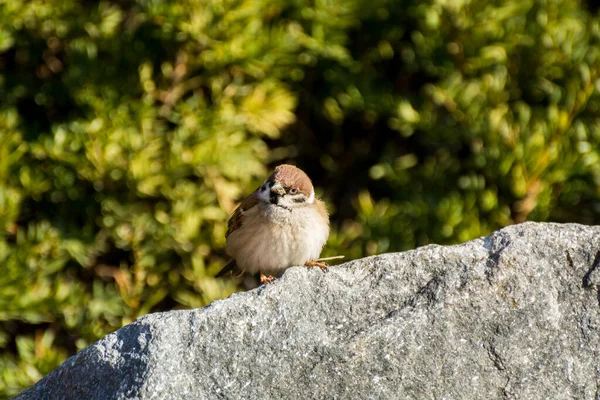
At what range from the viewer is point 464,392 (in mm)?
2846

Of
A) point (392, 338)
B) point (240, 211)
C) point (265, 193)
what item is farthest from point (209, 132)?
point (392, 338)

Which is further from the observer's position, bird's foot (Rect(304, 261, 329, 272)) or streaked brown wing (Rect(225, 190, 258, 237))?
streaked brown wing (Rect(225, 190, 258, 237))

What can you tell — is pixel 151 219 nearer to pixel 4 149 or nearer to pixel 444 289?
pixel 4 149

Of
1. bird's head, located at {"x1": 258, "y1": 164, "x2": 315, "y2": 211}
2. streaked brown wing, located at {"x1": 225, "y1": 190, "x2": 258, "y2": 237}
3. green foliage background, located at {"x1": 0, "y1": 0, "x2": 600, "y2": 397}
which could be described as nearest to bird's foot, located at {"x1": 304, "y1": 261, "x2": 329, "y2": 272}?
bird's head, located at {"x1": 258, "y1": 164, "x2": 315, "y2": 211}

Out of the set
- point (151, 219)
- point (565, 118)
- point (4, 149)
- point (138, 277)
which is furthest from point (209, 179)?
point (565, 118)

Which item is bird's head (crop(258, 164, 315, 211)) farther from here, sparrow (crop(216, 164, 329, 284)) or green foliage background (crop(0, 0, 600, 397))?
green foliage background (crop(0, 0, 600, 397))

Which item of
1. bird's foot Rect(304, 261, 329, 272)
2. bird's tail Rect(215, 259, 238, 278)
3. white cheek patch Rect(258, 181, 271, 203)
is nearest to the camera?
bird's foot Rect(304, 261, 329, 272)

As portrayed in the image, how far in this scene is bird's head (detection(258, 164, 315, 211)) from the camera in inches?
161

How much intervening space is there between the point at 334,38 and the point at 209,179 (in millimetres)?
1167

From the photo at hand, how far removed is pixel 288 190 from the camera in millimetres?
4102

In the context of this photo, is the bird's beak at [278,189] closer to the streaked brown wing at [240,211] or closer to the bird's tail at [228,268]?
the streaked brown wing at [240,211]

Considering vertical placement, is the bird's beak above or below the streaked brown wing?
above

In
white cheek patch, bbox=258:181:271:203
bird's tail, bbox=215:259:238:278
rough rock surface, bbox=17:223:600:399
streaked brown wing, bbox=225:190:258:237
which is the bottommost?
bird's tail, bbox=215:259:238:278

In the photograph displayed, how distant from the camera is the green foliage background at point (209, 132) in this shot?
15.3 feet
